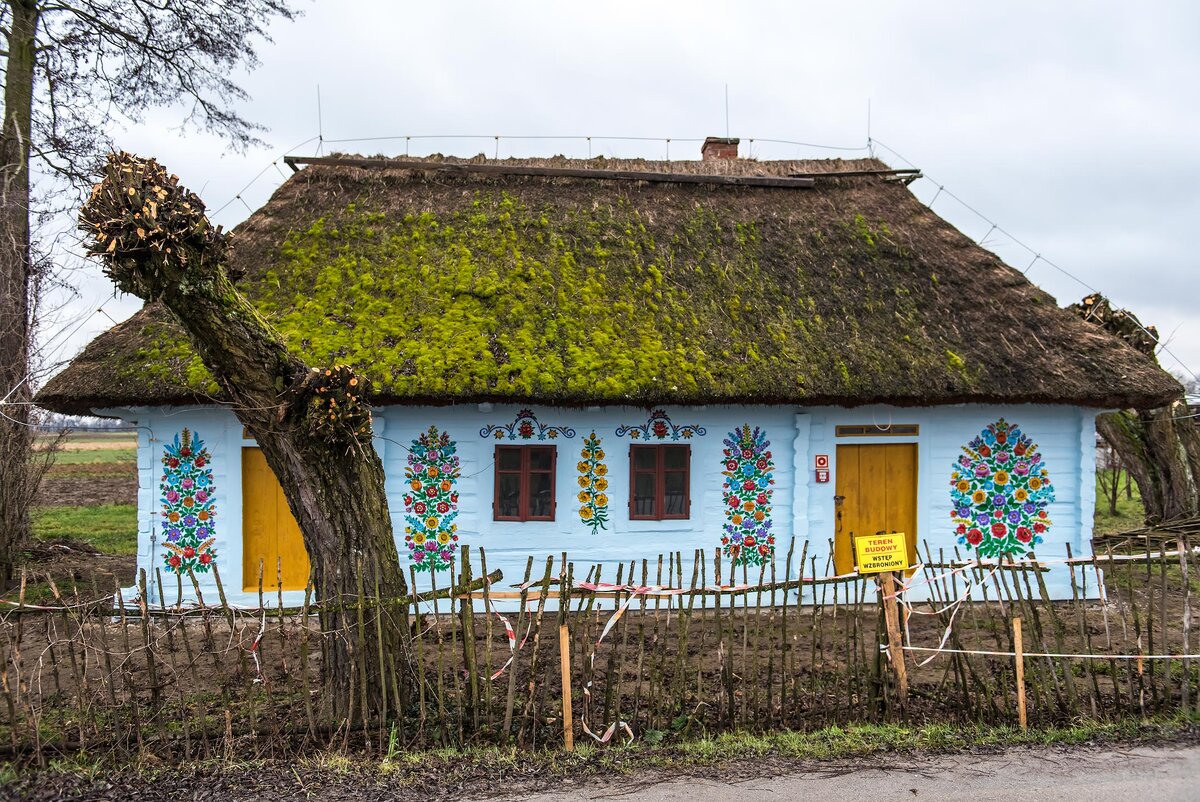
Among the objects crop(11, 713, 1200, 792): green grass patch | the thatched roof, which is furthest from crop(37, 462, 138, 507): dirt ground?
crop(11, 713, 1200, 792): green grass patch

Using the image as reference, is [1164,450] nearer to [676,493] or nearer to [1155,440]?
[1155,440]

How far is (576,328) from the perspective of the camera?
8.73m

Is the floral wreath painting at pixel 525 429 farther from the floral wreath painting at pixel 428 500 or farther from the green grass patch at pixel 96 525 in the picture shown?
the green grass patch at pixel 96 525

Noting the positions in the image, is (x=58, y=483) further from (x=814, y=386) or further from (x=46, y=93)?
(x=814, y=386)

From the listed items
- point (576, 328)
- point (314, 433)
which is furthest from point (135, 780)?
point (576, 328)

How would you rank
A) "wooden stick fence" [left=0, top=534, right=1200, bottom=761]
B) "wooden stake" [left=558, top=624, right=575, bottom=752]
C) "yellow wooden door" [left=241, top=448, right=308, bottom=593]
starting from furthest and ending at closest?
1. "yellow wooden door" [left=241, top=448, right=308, bottom=593]
2. "wooden stake" [left=558, top=624, right=575, bottom=752]
3. "wooden stick fence" [left=0, top=534, right=1200, bottom=761]

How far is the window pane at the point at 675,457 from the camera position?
29.3ft

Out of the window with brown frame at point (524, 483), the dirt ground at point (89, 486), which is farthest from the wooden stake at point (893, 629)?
the dirt ground at point (89, 486)

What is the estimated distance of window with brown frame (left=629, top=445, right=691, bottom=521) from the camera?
8.89 m

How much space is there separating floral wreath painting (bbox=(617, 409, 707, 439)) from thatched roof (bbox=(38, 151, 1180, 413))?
21.1 inches

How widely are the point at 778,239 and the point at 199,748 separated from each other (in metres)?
8.08

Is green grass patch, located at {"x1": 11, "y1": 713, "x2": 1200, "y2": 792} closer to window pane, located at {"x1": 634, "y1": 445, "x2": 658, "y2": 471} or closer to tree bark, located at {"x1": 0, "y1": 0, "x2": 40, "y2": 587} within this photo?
window pane, located at {"x1": 634, "y1": 445, "x2": 658, "y2": 471}

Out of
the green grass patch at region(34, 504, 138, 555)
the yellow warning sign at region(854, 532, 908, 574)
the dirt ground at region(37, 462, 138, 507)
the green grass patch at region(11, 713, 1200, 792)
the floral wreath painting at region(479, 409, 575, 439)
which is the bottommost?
the green grass patch at region(11, 713, 1200, 792)

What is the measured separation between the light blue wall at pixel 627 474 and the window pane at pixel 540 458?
138mm
